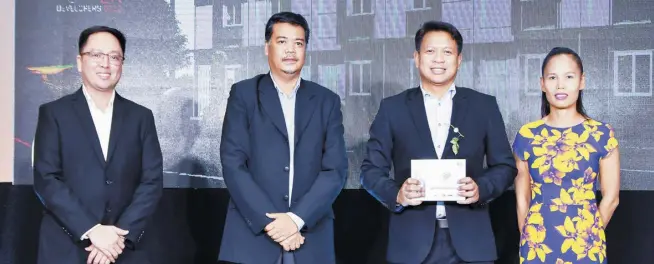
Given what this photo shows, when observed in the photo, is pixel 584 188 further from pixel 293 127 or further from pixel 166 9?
pixel 166 9

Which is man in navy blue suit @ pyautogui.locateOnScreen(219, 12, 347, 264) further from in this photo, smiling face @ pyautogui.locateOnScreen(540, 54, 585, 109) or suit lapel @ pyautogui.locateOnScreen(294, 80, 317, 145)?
smiling face @ pyautogui.locateOnScreen(540, 54, 585, 109)

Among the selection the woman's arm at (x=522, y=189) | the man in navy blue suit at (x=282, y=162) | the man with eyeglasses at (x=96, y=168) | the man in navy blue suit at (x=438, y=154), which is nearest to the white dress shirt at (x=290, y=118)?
the man in navy blue suit at (x=282, y=162)

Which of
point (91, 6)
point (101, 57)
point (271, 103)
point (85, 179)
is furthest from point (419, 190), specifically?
point (91, 6)

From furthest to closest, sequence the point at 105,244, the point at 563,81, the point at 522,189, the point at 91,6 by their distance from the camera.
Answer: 1. the point at 91,6
2. the point at 522,189
3. the point at 563,81
4. the point at 105,244

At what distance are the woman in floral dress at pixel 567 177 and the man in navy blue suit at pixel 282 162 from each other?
0.90 metres

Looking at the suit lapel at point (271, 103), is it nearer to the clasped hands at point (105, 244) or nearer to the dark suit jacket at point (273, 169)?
the dark suit jacket at point (273, 169)

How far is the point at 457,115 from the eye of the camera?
3.37m

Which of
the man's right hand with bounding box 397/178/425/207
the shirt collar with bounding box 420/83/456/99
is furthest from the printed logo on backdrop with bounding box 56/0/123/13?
the man's right hand with bounding box 397/178/425/207

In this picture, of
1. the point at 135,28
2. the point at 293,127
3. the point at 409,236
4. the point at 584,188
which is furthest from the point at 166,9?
the point at 584,188

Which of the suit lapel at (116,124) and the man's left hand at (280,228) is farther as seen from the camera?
the suit lapel at (116,124)

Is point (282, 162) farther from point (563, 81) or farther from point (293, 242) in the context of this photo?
point (563, 81)

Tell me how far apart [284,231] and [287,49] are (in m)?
0.84

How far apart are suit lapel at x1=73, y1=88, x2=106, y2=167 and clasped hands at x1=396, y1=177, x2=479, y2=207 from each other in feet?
4.48

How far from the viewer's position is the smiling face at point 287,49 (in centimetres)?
343
